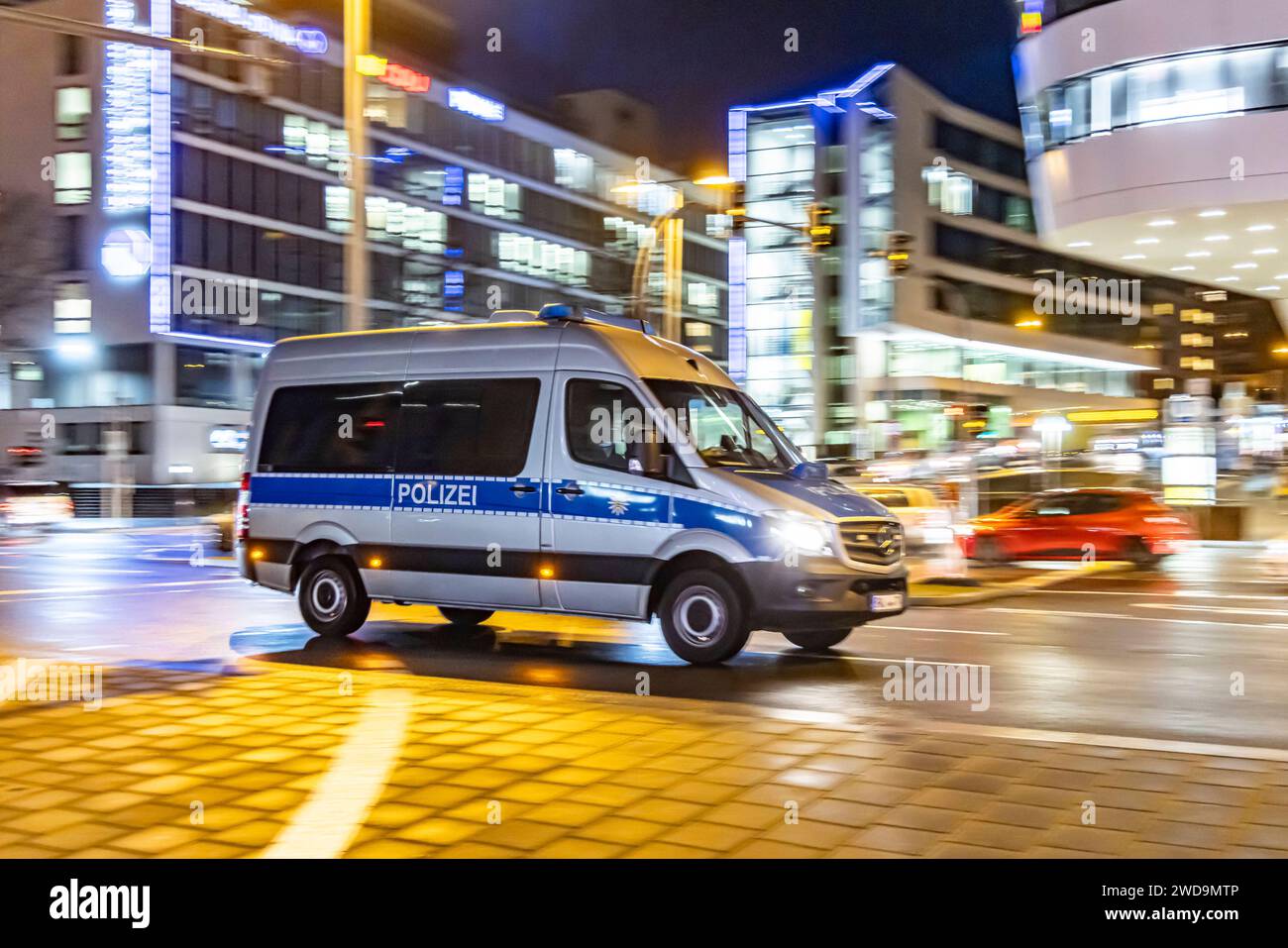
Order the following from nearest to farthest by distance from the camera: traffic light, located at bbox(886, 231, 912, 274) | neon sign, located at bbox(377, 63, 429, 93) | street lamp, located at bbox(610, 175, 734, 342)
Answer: street lamp, located at bbox(610, 175, 734, 342)
traffic light, located at bbox(886, 231, 912, 274)
neon sign, located at bbox(377, 63, 429, 93)

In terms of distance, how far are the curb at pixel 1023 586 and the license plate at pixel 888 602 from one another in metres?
5.37

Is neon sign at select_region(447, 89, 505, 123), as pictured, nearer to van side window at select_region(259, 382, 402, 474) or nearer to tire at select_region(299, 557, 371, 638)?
van side window at select_region(259, 382, 402, 474)

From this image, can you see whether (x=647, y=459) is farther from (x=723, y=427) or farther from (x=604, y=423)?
(x=723, y=427)

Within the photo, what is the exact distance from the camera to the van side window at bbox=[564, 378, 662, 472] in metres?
11.1

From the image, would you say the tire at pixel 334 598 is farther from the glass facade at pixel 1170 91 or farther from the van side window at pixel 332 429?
the glass facade at pixel 1170 91

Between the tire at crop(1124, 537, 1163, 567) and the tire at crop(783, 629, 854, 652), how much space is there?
45.8 ft

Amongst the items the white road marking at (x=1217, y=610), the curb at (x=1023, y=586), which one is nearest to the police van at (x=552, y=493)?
the curb at (x=1023, y=586)

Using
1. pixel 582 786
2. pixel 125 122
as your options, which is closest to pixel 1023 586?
pixel 582 786

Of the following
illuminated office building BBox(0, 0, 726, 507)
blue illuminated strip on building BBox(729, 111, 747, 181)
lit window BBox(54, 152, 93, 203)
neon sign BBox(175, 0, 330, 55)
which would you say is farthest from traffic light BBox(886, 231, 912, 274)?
blue illuminated strip on building BBox(729, 111, 747, 181)

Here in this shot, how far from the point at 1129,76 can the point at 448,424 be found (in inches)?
1106

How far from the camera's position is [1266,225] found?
37.8 meters

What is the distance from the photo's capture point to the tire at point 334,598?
40.8ft
